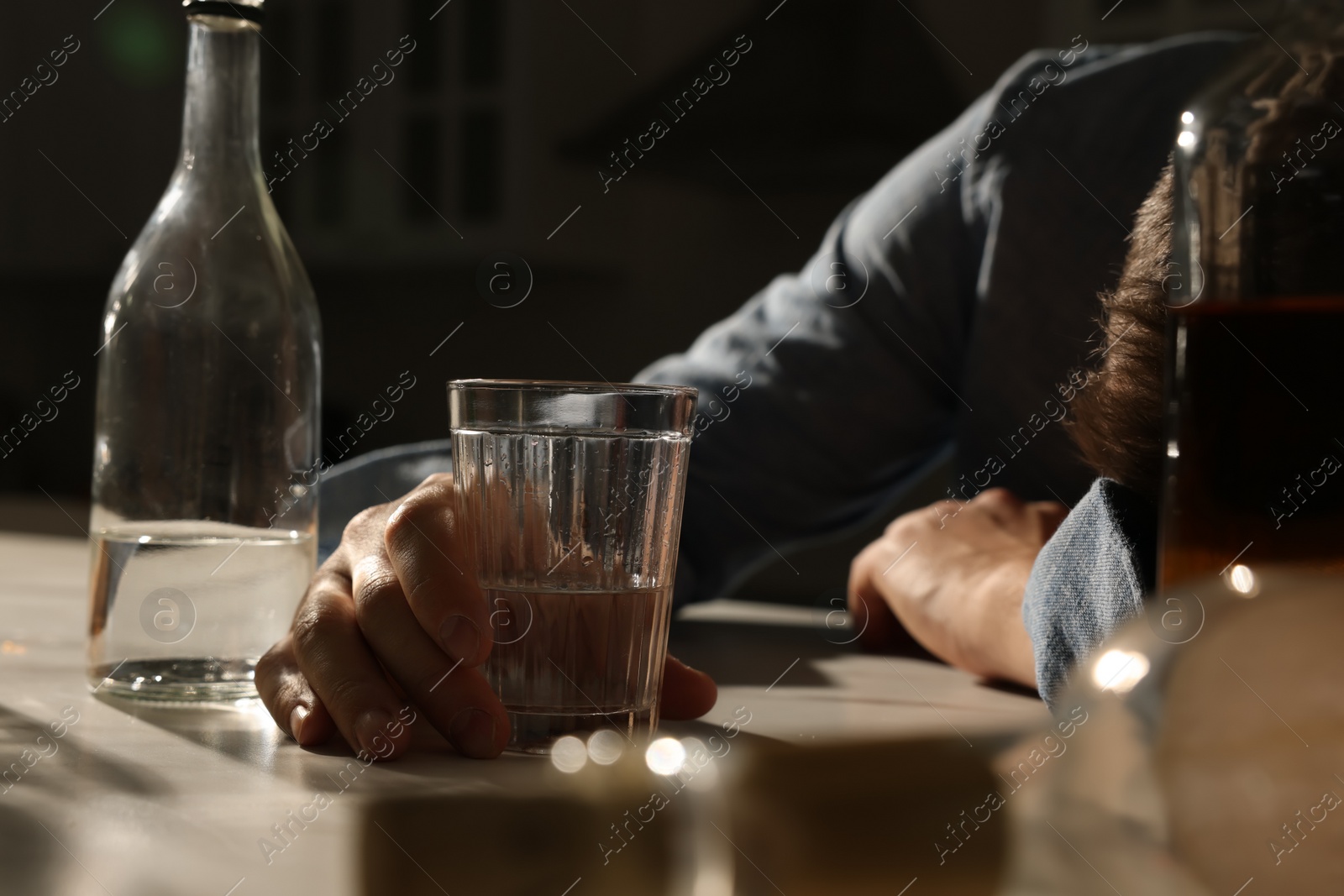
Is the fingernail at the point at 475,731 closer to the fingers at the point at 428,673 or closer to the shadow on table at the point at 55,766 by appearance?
the fingers at the point at 428,673

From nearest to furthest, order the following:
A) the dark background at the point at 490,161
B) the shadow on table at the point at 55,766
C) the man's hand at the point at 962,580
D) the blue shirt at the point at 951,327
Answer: the shadow on table at the point at 55,766 < the man's hand at the point at 962,580 < the blue shirt at the point at 951,327 < the dark background at the point at 490,161

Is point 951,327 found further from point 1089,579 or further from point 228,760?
point 228,760

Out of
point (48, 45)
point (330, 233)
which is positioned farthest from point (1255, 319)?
point (48, 45)

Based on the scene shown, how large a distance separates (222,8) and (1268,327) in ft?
1.73

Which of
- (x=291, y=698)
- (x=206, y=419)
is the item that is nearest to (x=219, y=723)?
(x=291, y=698)

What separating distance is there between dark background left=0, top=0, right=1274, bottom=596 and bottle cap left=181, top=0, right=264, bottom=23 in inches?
99.1

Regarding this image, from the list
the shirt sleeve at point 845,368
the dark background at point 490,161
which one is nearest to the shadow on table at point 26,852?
the shirt sleeve at point 845,368

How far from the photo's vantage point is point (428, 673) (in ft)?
1.64

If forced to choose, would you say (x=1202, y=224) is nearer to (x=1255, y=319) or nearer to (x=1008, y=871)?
(x=1255, y=319)

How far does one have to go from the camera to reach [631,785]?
1.42 feet

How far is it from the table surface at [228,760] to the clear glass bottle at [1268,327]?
75 mm

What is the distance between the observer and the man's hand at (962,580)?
680mm

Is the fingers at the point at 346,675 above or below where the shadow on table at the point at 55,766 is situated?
above

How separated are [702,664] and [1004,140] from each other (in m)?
0.61
